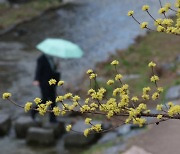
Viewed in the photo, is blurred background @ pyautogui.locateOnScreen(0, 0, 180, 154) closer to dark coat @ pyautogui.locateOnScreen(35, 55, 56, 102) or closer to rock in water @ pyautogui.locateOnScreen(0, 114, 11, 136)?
rock in water @ pyautogui.locateOnScreen(0, 114, 11, 136)

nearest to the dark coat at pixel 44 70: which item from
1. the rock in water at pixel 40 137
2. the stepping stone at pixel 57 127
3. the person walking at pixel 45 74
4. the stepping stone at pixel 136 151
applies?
the person walking at pixel 45 74

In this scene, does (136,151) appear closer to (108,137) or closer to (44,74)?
(108,137)

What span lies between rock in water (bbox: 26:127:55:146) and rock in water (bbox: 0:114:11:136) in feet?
2.24

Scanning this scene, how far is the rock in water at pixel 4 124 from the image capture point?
934 centimetres

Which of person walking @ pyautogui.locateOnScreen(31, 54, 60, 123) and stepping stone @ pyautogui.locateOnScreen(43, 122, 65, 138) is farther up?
person walking @ pyautogui.locateOnScreen(31, 54, 60, 123)

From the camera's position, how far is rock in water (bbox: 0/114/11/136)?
30.6ft

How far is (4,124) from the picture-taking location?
938 centimetres

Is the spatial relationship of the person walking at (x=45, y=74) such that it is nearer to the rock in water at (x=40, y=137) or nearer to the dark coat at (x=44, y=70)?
the dark coat at (x=44, y=70)

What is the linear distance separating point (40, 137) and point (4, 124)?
90 cm

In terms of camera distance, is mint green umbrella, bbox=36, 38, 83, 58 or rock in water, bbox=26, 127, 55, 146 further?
mint green umbrella, bbox=36, 38, 83, 58

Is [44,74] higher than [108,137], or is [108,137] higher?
[44,74]

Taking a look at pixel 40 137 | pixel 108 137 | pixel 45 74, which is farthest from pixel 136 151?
pixel 45 74

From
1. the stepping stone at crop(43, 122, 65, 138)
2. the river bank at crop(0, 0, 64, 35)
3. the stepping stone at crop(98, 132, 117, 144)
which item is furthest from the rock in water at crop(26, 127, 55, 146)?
the river bank at crop(0, 0, 64, 35)

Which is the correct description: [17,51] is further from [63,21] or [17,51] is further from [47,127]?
[47,127]
